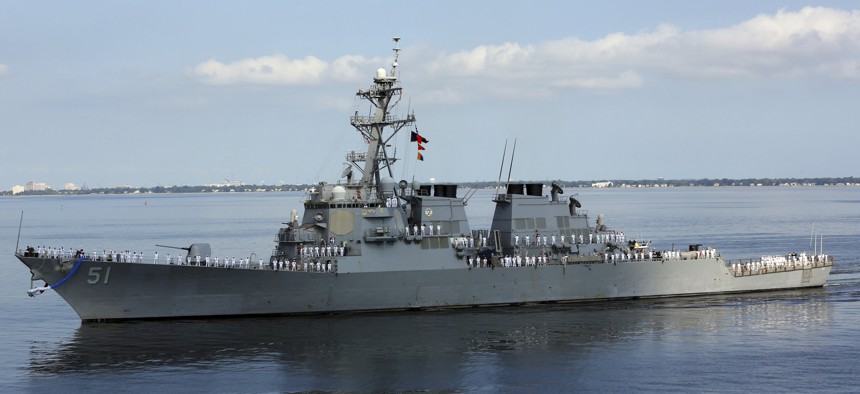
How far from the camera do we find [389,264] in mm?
32156

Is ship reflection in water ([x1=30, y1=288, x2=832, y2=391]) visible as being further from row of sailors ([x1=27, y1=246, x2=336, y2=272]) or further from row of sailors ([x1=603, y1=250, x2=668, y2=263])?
row of sailors ([x1=603, y1=250, x2=668, y2=263])

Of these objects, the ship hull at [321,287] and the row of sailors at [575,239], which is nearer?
the ship hull at [321,287]

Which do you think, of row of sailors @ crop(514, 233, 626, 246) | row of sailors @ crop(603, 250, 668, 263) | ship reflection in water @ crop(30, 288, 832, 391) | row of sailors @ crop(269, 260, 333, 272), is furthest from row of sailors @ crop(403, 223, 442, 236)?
row of sailors @ crop(603, 250, 668, 263)

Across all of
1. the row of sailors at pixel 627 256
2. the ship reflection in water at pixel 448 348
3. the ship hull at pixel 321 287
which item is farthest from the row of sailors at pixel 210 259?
the row of sailors at pixel 627 256

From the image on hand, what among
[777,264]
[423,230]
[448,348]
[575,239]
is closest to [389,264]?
[423,230]

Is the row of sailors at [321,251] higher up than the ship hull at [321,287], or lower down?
higher up

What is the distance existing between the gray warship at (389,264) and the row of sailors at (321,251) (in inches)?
2.4

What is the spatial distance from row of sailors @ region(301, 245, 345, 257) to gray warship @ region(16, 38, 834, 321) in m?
0.06

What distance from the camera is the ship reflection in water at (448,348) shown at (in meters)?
24.0

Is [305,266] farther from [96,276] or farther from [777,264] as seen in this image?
[777,264]

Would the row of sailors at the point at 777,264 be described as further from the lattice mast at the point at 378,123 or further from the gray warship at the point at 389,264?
A: the lattice mast at the point at 378,123

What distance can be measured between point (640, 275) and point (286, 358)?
1633 centimetres

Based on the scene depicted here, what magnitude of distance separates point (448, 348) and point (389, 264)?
218 inches

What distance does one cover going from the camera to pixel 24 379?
23.9 metres
